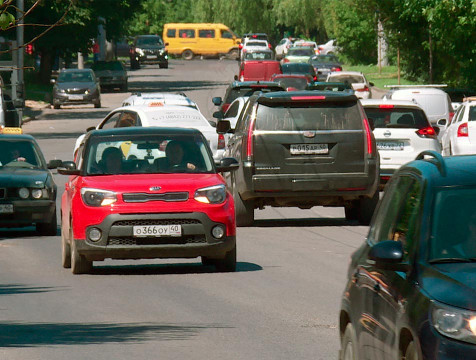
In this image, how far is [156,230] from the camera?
14430mm

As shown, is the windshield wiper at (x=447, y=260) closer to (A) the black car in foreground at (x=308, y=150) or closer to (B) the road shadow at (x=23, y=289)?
(B) the road shadow at (x=23, y=289)

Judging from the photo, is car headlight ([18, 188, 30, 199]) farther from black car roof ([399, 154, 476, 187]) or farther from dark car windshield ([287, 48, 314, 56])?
dark car windshield ([287, 48, 314, 56])

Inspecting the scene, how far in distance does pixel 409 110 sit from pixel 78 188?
38.4 feet

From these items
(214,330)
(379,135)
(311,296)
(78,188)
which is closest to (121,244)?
(78,188)

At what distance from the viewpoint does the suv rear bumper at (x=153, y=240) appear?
14.5 meters

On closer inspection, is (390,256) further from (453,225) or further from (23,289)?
(23,289)

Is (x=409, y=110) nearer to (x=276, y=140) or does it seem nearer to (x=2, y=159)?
(x=276, y=140)

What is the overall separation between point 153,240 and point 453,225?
8.10 m

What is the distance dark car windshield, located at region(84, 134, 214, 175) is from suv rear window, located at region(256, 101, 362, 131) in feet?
14.1

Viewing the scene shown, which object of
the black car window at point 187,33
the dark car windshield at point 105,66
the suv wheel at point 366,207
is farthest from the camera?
the black car window at point 187,33

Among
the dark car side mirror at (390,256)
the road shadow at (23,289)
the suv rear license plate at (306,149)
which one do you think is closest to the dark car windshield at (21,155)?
the suv rear license plate at (306,149)

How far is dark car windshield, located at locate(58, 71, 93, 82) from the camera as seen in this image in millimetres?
60406

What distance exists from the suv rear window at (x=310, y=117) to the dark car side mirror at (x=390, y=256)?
43.9ft

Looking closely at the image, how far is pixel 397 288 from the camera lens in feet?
21.1
